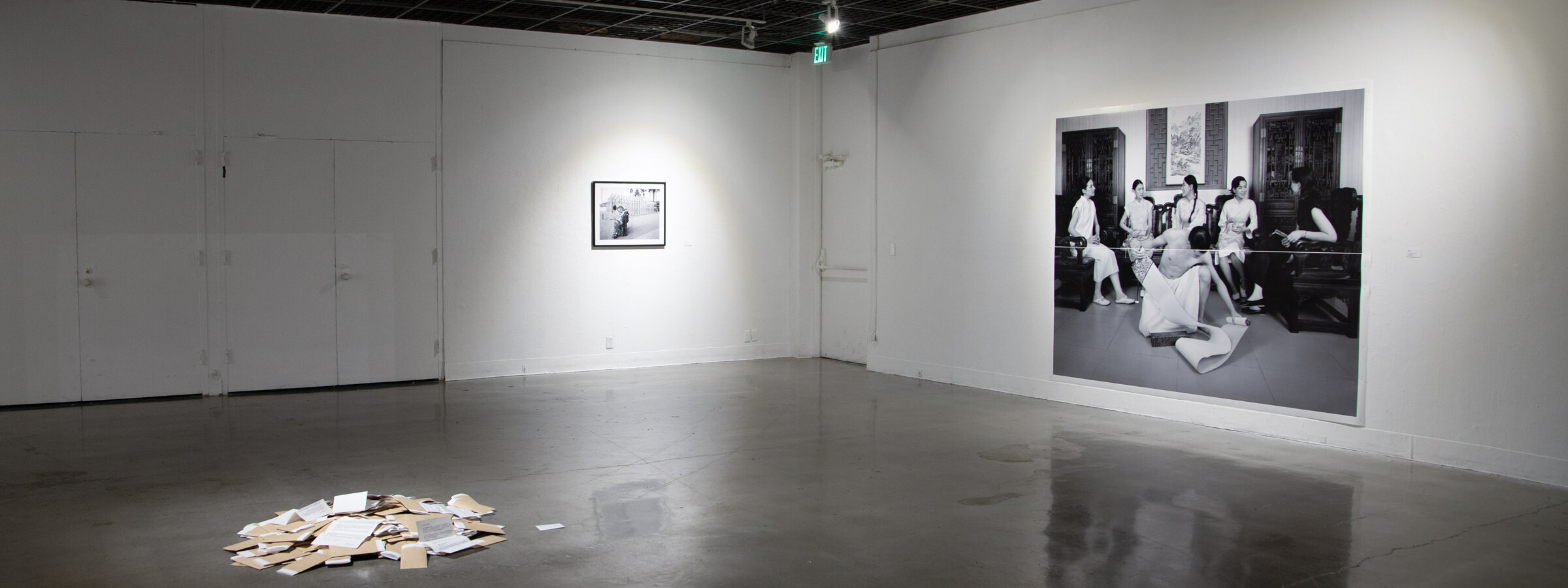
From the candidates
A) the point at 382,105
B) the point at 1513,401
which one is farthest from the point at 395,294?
the point at 1513,401

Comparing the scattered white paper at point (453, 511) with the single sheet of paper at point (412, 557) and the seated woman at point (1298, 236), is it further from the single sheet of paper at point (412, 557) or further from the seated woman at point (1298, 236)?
the seated woman at point (1298, 236)

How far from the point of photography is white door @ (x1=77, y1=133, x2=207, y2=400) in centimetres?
797

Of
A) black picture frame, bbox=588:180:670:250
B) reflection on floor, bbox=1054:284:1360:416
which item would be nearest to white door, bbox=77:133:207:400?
black picture frame, bbox=588:180:670:250

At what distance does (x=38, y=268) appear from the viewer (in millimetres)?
7832

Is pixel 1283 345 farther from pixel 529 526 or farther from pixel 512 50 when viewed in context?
pixel 512 50

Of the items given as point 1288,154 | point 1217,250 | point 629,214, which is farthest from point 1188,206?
point 629,214

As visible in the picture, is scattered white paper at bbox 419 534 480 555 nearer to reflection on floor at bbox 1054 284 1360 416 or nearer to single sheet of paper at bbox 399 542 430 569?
single sheet of paper at bbox 399 542 430 569

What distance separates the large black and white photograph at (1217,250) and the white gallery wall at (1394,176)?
118mm

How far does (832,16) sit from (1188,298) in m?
3.48

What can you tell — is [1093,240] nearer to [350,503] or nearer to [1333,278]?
[1333,278]

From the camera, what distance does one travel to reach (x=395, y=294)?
9047 millimetres

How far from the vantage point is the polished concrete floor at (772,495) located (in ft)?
13.8

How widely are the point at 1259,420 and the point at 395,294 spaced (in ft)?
22.0

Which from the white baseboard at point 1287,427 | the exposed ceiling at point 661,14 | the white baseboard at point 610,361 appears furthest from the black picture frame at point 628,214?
the white baseboard at point 1287,427
